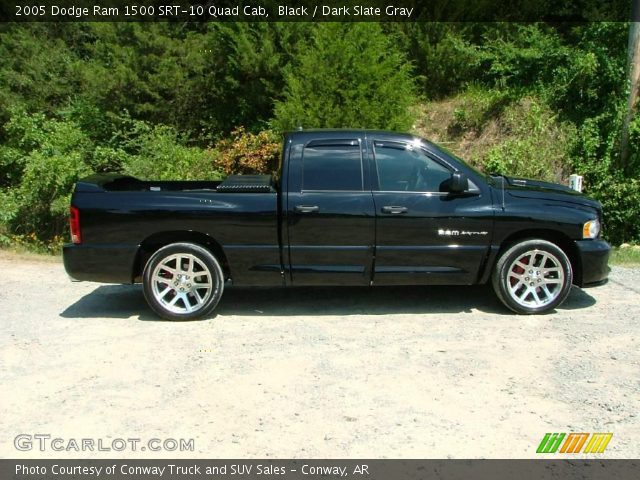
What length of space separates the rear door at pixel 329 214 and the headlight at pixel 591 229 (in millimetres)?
2078

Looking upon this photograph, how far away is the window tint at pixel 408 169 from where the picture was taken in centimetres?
692

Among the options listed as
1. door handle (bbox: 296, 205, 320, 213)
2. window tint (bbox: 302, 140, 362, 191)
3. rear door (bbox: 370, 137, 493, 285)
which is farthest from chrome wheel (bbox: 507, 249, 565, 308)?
door handle (bbox: 296, 205, 320, 213)

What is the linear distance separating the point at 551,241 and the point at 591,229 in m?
0.39

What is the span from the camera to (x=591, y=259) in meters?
6.90

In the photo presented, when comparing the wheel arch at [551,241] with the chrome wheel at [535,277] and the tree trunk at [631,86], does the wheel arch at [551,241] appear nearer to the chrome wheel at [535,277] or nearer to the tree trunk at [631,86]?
the chrome wheel at [535,277]

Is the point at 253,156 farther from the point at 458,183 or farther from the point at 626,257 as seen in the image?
the point at 626,257

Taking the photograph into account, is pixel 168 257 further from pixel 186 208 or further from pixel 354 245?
pixel 354 245

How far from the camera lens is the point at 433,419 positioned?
15.5 feet

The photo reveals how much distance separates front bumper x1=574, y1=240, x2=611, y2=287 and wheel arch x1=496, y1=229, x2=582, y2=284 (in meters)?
0.04

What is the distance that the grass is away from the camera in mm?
9328

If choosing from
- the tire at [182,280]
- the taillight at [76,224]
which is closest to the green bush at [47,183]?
the taillight at [76,224]
